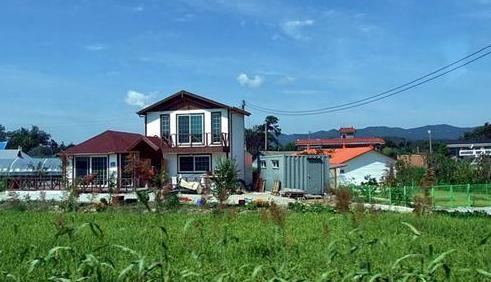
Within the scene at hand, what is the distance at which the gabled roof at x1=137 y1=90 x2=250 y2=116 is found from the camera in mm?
38375

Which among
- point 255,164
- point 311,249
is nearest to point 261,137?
point 255,164

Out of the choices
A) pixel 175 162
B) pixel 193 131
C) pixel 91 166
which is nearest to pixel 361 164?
pixel 193 131

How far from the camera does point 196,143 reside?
127 feet

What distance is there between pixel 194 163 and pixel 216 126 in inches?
113

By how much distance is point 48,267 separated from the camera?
18.2 feet

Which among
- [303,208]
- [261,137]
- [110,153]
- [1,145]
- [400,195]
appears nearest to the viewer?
[303,208]

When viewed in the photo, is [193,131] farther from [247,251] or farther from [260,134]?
[260,134]

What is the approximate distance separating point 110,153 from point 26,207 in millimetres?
17378

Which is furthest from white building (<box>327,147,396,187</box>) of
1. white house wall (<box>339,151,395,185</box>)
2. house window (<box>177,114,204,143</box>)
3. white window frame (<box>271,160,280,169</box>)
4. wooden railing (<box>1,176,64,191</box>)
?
wooden railing (<box>1,176,64,191</box>)

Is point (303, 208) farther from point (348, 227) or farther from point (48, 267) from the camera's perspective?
point (48, 267)

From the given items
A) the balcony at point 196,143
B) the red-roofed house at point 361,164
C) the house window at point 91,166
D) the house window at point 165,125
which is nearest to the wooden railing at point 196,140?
the balcony at point 196,143

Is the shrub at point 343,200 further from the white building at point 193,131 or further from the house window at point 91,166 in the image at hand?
the house window at point 91,166

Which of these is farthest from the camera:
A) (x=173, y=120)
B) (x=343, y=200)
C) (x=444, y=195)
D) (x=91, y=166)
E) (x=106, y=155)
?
(x=173, y=120)

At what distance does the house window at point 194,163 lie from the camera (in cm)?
3884
